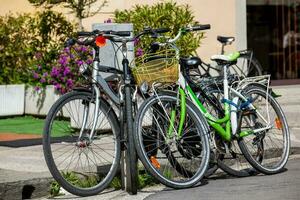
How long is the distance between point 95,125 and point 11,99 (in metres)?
6.87

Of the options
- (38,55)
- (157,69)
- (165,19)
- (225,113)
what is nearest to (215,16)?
(165,19)

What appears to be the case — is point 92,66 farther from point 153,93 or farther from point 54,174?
point 54,174

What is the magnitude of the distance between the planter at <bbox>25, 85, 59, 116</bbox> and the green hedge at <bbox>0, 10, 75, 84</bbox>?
0.44 meters

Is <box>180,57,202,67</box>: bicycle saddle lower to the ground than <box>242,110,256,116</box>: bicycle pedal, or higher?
higher

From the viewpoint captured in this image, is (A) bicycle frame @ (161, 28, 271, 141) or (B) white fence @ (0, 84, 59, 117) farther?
(B) white fence @ (0, 84, 59, 117)

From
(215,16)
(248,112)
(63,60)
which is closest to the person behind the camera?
(248,112)

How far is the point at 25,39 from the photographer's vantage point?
13.9m

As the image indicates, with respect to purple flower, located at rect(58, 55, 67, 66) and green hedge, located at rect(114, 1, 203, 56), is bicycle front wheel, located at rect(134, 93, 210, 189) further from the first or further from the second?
purple flower, located at rect(58, 55, 67, 66)

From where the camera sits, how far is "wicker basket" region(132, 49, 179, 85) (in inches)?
282

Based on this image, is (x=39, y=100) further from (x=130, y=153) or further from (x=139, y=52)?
(x=130, y=153)

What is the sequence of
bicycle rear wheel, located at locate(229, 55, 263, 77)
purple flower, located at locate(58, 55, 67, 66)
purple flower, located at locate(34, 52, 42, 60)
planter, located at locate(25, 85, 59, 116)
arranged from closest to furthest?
purple flower, located at locate(58, 55, 67, 66) < planter, located at locate(25, 85, 59, 116) < purple flower, located at locate(34, 52, 42, 60) < bicycle rear wheel, located at locate(229, 55, 263, 77)

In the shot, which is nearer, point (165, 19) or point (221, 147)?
point (221, 147)

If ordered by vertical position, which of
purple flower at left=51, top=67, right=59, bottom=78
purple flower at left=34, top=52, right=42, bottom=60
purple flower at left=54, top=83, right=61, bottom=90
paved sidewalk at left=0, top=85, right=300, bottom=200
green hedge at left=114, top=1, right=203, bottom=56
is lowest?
paved sidewalk at left=0, top=85, right=300, bottom=200

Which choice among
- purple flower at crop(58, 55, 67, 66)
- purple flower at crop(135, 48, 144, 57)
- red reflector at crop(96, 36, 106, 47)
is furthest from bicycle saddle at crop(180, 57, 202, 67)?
purple flower at crop(58, 55, 67, 66)
